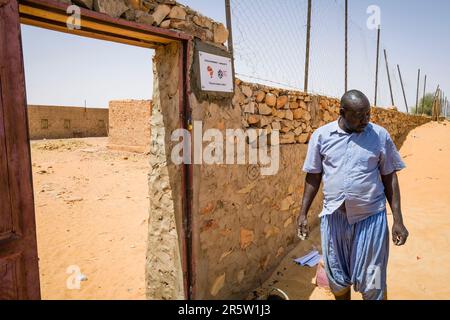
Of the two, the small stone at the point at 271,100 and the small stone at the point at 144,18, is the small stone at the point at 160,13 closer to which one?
the small stone at the point at 144,18

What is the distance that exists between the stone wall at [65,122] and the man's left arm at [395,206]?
898 inches

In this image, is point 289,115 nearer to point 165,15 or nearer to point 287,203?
point 287,203

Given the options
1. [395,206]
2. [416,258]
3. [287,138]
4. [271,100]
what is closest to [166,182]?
[271,100]

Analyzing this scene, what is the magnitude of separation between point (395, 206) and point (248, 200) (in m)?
1.41

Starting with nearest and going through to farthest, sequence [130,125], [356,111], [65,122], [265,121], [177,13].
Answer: [356,111] → [177,13] → [265,121] → [130,125] → [65,122]

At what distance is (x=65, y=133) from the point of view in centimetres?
2291

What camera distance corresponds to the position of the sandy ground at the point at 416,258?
3260mm

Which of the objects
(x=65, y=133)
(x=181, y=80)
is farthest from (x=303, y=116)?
(x=65, y=133)

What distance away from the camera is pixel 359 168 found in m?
2.25

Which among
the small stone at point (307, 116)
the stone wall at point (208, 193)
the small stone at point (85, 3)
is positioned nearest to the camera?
the small stone at point (85, 3)

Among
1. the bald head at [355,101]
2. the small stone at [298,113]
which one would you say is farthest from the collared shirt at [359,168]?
the small stone at [298,113]

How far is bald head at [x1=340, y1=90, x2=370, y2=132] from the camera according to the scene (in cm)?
222

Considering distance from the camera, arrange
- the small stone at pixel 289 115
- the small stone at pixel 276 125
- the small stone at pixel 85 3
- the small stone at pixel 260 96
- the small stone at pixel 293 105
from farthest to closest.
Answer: the small stone at pixel 293 105
the small stone at pixel 289 115
the small stone at pixel 276 125
the small stone at pixel 260 96
the small stone at pixel 85 3

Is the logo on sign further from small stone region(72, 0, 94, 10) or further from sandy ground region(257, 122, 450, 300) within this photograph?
sandy ground region(257, 122, 450, 300)
